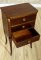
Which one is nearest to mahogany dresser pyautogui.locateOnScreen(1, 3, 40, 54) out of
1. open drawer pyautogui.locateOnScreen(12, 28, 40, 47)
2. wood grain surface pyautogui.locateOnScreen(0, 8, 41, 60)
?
open drawer pyautogui.locateOnScreen(12, 28, 40, 47)

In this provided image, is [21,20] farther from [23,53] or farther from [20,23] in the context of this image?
[23,53]

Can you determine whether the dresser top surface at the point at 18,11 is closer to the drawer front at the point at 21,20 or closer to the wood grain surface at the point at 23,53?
the drawer front at the point at 21,20

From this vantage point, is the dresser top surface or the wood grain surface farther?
the wood grain surface

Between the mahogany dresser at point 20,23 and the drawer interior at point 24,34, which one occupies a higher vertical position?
the mahogany dresser at point 20,23

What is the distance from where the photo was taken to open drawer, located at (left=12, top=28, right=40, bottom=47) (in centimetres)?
163

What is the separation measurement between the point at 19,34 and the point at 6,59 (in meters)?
0.38

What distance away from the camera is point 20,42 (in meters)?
1.58

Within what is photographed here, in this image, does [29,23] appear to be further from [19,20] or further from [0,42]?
[0,42]

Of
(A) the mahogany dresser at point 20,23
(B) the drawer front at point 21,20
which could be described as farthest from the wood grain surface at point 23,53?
(B) the drawer front at point 21,20

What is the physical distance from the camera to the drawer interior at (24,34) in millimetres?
1720

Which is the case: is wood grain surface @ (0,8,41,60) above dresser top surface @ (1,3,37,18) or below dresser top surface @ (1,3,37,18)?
below

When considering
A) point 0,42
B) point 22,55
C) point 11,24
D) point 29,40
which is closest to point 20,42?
point 29,40

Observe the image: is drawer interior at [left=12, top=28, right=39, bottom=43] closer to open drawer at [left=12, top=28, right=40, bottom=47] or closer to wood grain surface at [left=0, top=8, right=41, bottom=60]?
open drawer at [left=12, top=28, right=40, bottom=47]

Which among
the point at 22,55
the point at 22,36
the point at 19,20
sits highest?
the point at 19,20
